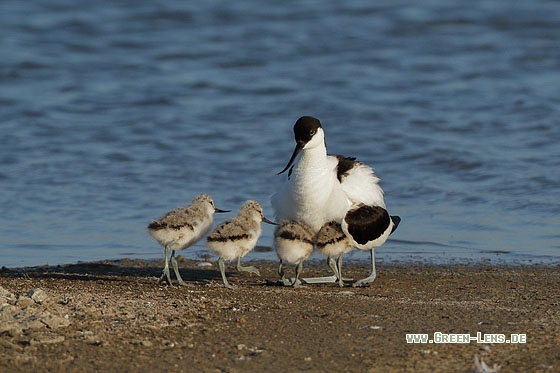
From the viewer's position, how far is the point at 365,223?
286 inches

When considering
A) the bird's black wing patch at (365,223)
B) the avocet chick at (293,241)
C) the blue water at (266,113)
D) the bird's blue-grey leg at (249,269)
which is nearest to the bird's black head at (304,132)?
the avocet chick at (293,241)

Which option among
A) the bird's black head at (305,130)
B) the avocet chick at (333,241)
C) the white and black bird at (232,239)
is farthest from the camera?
the bird's black head at (305,130)

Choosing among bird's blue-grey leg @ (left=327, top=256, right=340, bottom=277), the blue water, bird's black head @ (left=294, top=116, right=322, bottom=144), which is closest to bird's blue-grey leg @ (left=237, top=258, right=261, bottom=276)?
bird's blue-grey leg @ (left=327, top=256, right=340, bottom=277)

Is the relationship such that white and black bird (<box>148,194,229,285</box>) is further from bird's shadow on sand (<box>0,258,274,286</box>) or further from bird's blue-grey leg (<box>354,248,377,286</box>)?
bird's blue-grey leg (<box>354,248,377,286</box>)

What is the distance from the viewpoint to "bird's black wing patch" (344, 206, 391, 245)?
721 centimetres

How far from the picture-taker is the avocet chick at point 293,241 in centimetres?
692

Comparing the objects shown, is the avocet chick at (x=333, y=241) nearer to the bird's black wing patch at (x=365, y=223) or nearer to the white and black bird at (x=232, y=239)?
the bird's black wing patch at (x=365, y=223)

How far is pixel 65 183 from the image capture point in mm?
10547

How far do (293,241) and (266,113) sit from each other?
6753mm

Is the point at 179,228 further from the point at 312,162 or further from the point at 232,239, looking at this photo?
the point at 312,162

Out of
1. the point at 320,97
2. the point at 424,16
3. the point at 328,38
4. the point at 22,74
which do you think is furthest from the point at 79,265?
the point at 424,16

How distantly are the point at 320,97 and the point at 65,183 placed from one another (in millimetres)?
4864

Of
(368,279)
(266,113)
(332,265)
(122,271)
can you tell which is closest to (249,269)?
(332,265)

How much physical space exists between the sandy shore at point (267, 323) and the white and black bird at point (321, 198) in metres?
0.43
